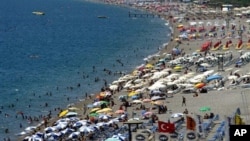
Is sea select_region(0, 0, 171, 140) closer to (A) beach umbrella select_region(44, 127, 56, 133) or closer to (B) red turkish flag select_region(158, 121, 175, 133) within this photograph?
(A) beach umbrella select_region(44, 127, 56, 133)

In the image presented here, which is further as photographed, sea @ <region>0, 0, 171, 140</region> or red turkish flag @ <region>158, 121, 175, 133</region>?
sea @ <region>0, 0, 171, 140</region>

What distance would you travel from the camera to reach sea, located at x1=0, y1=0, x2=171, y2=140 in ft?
140

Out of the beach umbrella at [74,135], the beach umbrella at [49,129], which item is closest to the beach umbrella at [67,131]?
the beach umbrella at [49,129]

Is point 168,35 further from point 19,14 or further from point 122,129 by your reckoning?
point 19,14

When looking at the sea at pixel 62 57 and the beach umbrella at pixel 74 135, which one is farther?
the sea at pixel 62 57

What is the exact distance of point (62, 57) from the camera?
71750mm

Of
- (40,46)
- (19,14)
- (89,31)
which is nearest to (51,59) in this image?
(40,46)

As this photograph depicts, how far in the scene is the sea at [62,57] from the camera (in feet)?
140

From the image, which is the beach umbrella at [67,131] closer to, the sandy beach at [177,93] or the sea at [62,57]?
the sandy beach at [177,93]

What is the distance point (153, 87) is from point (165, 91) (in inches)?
38.1

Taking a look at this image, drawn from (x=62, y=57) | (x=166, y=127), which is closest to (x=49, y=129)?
(x=166, y=127)

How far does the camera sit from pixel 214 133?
24359 millimetres

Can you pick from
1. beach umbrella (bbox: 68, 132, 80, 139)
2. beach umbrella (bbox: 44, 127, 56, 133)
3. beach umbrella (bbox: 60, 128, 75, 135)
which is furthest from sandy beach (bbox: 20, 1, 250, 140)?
beach umbrella (bbox: 44, 127, 56, 133)

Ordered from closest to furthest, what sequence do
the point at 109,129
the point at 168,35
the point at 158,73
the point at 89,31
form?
the point at 109,129 < the point at 158,73 < the point at 168,35 < the point at 89,31
